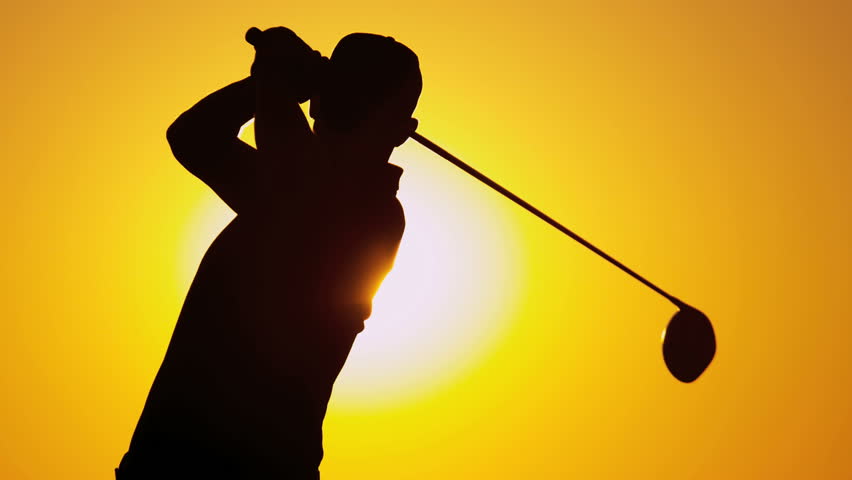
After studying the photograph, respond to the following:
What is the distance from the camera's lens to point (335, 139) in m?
2.96

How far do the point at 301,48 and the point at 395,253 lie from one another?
73 centimetres

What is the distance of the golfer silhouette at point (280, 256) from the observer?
102 inches

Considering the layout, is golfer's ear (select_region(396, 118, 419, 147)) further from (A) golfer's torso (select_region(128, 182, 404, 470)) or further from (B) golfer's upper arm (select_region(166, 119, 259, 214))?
(B) golfer's upper arm (select_region(166, 119, 259, 214))

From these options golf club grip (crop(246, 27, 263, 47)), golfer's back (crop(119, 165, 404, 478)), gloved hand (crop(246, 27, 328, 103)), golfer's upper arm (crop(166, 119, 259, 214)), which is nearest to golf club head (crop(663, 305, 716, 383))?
golfer's back (crop(119, 165, 404, 478))

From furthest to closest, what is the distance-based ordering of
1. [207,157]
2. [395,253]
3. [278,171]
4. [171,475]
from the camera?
[395,253] < [207,157] < [278,171] < [171,475]

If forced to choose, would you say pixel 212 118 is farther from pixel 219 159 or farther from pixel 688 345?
pixel 688 345

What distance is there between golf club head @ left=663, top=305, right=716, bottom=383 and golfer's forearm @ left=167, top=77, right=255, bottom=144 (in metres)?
2.55

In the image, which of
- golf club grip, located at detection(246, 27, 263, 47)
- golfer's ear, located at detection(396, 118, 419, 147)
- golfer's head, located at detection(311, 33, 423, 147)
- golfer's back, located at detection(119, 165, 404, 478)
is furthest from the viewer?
golfer's ear, located at detection(396, 118, 419, 147)

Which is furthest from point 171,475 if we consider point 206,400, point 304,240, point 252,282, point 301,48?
point 301,48

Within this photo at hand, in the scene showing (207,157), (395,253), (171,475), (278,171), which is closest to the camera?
(171,475)

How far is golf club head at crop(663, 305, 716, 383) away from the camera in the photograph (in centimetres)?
473

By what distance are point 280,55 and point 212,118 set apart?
1.08 feet

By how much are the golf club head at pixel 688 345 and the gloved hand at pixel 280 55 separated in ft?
8.44

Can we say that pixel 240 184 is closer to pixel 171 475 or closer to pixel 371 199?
pixel 371 199
